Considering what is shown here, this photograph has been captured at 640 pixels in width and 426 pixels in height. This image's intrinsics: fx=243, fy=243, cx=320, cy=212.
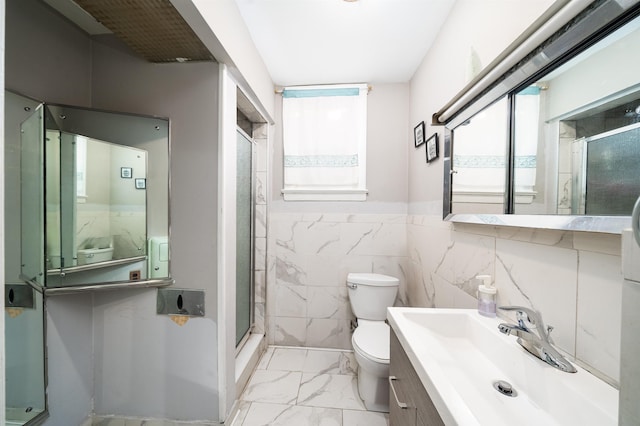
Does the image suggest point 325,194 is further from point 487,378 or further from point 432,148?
point 487,378

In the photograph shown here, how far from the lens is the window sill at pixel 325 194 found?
2141mm

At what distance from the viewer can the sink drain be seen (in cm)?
73

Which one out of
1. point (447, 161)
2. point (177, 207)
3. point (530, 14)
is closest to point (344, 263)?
point (447, 161)

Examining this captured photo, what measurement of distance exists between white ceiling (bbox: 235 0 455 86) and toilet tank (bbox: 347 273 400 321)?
5.50 feet

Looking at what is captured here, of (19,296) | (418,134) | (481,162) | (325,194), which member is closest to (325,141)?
(325,194)

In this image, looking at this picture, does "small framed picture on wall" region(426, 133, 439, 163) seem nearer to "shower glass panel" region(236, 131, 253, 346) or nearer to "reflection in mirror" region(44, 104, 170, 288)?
"shower glass panel" region(236, 131, 253, 346)

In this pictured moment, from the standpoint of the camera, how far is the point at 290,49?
1.72 m

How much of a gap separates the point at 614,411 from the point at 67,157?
6.95 ft

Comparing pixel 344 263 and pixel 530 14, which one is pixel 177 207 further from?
pixel 530 14

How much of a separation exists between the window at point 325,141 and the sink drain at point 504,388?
154cm

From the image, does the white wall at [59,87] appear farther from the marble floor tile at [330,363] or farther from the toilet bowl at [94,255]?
the marble floor tile at [330,363]

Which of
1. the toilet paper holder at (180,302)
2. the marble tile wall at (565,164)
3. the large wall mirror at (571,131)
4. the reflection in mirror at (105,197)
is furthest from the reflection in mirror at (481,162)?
the reflection in mirror at (105,197)

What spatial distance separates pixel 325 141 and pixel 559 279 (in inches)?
69.3

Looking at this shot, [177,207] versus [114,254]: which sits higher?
[177,207]
